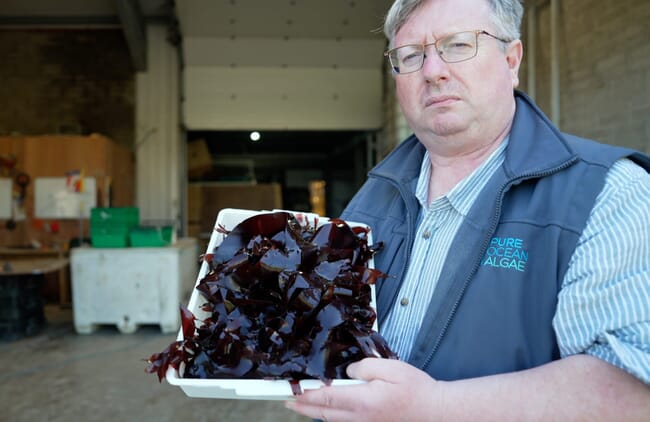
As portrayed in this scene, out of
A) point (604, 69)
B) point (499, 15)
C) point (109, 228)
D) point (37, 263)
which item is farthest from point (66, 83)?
point (499, 15)

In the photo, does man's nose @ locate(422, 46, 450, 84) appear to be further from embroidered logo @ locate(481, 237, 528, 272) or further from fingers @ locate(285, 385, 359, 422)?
fingers @ locate(285, 385, 359, 422)

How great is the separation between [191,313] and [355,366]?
322mm

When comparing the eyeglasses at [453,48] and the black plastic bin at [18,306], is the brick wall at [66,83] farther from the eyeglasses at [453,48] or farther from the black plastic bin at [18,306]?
the eyeglasses at [453,48]

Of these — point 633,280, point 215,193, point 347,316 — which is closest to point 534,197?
point 633,280

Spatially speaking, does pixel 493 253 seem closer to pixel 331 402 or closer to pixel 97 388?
pixel 331 402

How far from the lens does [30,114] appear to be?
Answer: 8172mm

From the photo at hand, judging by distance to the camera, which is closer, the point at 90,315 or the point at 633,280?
the point at 633,280

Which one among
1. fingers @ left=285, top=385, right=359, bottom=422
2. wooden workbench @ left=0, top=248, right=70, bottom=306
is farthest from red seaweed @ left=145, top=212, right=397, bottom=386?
wooden workbench @ left=0, top=248, right=70, bottom=306

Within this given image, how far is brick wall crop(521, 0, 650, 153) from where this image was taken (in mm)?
3773

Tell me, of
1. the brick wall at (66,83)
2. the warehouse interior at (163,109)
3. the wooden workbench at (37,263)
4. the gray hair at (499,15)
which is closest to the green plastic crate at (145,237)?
the warehouse interior at (163,109)

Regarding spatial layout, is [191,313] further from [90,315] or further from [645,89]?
[90,315]

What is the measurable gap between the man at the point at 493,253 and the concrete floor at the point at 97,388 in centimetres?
249

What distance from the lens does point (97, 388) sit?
3.70 m

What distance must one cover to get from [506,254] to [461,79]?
0.36m
